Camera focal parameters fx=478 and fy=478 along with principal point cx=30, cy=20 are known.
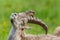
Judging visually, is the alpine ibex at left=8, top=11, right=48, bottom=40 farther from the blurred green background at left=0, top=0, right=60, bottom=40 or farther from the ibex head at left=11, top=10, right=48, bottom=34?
the blurred green background at left=0, top=0, right=60, bottom=40

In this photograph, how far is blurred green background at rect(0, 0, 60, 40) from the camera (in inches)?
558

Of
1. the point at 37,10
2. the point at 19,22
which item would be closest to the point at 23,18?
the point at 19,22

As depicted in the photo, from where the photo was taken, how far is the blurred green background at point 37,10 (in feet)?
46.5

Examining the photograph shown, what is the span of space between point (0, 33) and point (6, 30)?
21.4 inches

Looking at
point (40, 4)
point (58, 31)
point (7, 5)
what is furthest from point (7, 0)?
point (58, 31)

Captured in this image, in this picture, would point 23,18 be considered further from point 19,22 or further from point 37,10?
point 37,10

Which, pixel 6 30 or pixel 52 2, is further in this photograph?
pixel 52 2

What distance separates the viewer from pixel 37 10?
1631cm

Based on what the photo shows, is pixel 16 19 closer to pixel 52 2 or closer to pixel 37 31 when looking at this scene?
pixel 37 31

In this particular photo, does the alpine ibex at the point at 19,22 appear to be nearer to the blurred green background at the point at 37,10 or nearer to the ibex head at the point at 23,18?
the ibex head at the point at 23,18

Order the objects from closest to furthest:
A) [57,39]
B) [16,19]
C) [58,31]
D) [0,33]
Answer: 1. [16,19]
2. [57,39]
3. [58,31]
4. [0,33]

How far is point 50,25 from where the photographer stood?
15.2 metres

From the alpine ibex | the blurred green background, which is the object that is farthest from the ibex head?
the blurred green background

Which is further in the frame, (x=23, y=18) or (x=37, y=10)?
(x=37, y=10)
